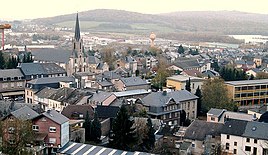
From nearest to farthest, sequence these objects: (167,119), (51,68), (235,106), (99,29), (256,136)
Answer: (256,136) → (167,119) → (235,106) → (51,68) → (99,29)

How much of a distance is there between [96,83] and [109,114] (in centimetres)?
1218

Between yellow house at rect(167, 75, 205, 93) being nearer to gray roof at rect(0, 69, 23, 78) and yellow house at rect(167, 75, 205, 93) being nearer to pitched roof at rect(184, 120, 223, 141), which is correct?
pitched roof at rect(184, 120, 223, 141)

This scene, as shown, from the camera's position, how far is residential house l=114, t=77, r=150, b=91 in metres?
38.7

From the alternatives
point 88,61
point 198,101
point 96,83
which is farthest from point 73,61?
point 198,101

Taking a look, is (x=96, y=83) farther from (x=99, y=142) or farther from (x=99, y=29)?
(x=99, y=29)

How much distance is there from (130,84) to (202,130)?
15.5m

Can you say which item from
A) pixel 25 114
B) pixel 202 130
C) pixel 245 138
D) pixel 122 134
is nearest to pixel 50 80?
pixel 25 114

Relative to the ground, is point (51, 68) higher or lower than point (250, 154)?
higher

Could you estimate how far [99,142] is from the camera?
2394 cm

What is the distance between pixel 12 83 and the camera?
39.5 metres

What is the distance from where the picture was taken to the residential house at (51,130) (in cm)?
2077

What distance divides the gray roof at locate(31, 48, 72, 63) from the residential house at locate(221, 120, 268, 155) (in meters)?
30.7

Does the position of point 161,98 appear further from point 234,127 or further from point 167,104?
point 234,127

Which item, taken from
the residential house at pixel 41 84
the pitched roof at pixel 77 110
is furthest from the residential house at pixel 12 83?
the pitched roof at pixel 77 110
